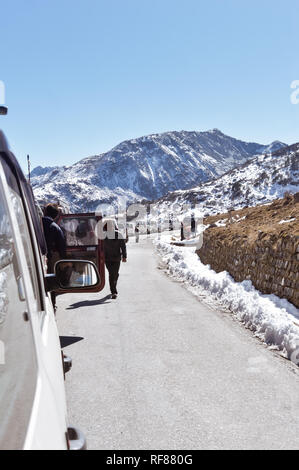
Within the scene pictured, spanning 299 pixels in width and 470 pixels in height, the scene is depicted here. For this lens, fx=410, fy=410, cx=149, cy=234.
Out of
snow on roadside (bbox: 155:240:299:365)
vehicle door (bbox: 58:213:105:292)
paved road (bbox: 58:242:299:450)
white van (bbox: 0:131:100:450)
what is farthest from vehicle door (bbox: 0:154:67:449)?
vehicle door (bbox: 58:213:105:292)

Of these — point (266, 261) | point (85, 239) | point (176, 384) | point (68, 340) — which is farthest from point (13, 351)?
point (85, 239)

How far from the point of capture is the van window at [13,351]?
3.89 feet

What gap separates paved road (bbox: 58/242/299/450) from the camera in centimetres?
356

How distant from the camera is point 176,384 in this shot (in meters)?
4.70

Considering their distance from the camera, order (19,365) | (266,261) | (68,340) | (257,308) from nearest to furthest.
Answer: (19,365)
(68,340)
(257,308)
(266,261)

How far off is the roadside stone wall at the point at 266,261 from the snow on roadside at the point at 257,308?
0.72 ft

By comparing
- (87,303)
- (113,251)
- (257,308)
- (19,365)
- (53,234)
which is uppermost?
(53,234)

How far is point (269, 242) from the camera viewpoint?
9047 mm

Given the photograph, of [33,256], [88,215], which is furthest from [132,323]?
[33,256]

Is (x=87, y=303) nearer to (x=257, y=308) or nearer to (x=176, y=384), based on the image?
(x=257, y=308)

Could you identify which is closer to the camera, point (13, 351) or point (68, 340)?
point (13, 351)

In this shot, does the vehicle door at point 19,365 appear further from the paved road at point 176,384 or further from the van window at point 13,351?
the paved road at point 176,384

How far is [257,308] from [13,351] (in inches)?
262

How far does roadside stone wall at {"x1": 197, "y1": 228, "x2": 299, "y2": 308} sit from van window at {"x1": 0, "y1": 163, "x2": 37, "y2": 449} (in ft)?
21.9
